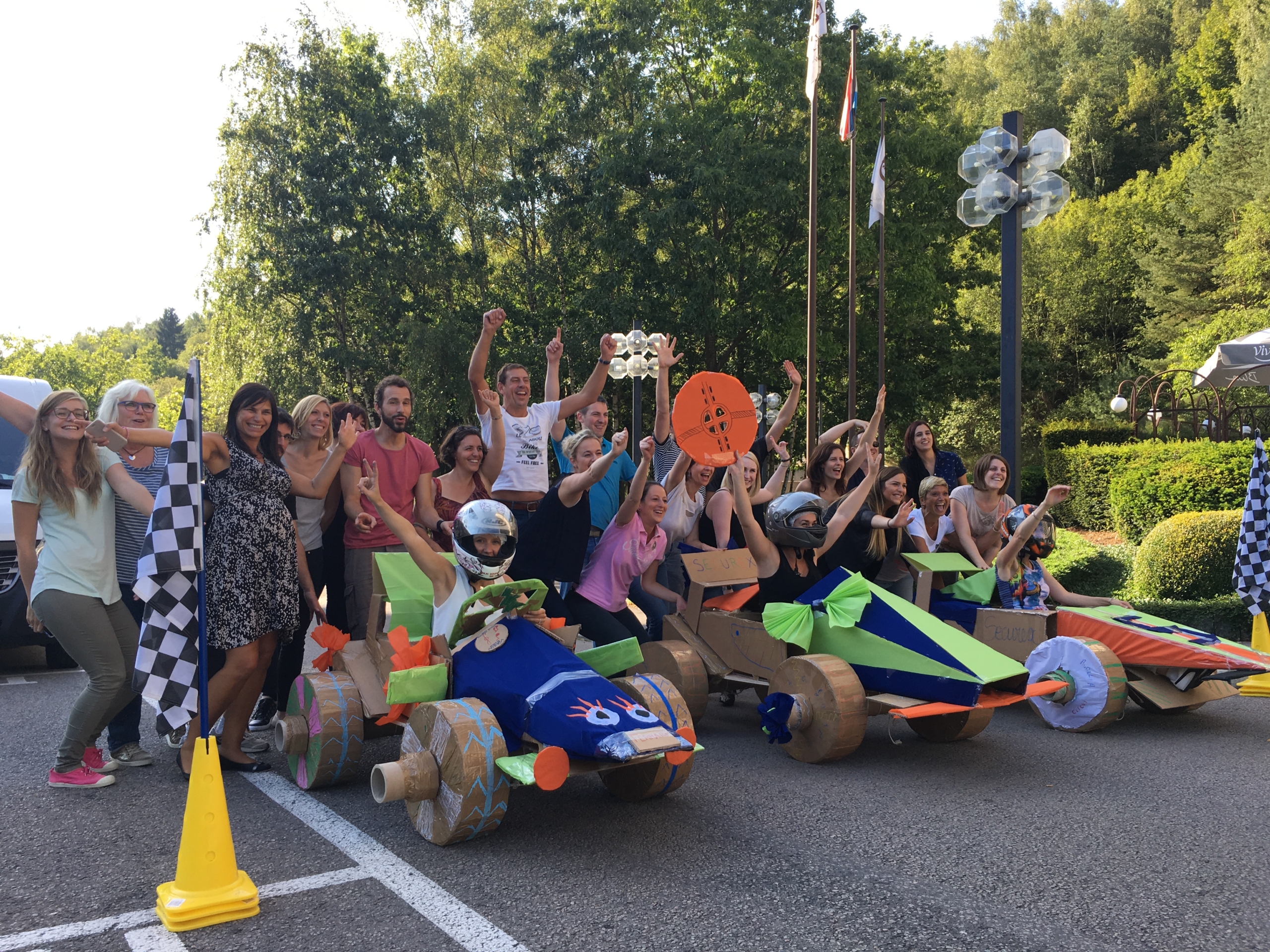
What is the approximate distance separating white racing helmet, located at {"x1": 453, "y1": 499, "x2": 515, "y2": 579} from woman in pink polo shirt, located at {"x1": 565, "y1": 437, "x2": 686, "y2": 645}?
1.48 m

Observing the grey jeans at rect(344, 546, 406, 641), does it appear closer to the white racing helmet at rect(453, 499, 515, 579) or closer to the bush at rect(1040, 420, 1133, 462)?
the white racing helmet at rect(453, 499, 515, 579)

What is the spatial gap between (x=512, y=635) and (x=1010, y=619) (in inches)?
146

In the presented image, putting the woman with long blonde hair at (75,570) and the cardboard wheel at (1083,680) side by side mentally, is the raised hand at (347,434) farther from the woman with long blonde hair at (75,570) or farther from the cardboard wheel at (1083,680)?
the cardboard wheel at (1083,680)

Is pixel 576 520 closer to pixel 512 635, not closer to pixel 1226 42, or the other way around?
pixel 512 635

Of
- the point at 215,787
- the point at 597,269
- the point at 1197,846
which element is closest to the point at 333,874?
the point at 215,787

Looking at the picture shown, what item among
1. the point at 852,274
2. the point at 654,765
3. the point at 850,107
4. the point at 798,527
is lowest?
the point at 654,765

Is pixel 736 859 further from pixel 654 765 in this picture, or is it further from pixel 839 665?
pixel 839 665

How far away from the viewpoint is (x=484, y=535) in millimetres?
4613

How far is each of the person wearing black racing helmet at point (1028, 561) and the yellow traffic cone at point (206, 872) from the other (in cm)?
516

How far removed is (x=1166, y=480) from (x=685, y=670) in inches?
478

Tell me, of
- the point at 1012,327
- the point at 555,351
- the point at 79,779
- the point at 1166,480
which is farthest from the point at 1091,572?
the point at 79,779

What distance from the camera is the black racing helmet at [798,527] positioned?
21.1 ft

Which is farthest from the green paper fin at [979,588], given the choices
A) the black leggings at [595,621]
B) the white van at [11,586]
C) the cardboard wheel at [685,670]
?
the white van at [11,586]

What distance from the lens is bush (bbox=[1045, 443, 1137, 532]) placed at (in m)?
18.8
